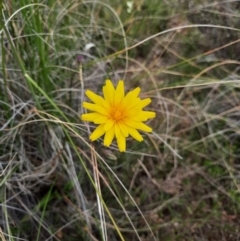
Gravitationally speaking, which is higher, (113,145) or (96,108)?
(96,108)

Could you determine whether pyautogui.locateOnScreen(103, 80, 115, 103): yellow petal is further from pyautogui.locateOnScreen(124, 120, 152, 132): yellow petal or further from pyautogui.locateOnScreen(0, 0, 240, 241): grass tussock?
pyautogui.locateOnScreen(0, 0, 240, 241): grass tussock

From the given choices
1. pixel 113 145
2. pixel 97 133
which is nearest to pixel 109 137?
pixel 97 133

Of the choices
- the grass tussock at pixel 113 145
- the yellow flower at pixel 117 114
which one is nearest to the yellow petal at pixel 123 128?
the yellow flower at pixel 117 114

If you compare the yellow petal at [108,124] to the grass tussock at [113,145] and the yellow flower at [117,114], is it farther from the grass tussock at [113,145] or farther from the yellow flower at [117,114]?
the grass tussock at [113,145]

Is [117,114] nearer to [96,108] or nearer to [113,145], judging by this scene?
[96,108]

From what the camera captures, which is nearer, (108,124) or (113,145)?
Answer: (108,124)

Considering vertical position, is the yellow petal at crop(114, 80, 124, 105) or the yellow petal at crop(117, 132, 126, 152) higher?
the yellow petal at crop(114, 80, 124, 105)

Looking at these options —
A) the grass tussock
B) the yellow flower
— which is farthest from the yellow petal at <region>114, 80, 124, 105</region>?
the grass tussock
